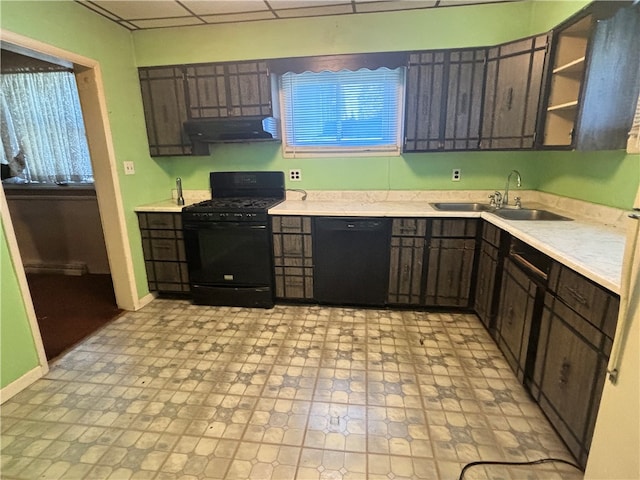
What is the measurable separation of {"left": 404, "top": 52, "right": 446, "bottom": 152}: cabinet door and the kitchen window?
0.98 ft

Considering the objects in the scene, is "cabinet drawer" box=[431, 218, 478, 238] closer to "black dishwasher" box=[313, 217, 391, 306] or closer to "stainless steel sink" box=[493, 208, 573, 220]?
"stainless steel sink" box=[493, 208, 573, 220]

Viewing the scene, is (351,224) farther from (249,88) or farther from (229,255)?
(249,88)

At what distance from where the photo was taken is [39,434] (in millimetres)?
1685

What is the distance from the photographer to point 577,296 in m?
1.42

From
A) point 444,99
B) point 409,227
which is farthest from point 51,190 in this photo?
point 444,99

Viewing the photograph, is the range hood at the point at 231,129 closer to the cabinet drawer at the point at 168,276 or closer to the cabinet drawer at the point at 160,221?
the cabinet drawer at the point at 160,221

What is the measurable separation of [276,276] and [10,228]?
1853mm

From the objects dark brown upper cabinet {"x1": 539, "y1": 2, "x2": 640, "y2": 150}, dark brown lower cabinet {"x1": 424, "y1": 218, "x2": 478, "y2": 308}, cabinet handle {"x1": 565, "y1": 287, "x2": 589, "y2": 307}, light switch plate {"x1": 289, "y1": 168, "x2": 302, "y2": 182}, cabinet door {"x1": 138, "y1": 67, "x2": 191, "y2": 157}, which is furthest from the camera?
light switch plate {"x1": 289, "y1": 168, "x2": 302, "y2": 182}

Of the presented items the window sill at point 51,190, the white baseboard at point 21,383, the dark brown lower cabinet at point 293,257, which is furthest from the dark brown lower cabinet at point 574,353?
the window sill at point 51,190

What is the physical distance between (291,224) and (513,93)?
2047 millimetres

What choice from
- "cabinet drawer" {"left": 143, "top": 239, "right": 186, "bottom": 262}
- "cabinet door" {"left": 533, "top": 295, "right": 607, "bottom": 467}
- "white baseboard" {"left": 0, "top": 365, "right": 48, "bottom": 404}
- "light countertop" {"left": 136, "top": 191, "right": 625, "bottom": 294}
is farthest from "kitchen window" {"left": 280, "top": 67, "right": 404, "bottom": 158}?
"white baseboard" {"left": 0, "top": 365, "right": 48, "bottom": 404}

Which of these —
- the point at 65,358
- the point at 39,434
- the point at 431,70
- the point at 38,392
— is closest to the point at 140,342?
the point at 65,358

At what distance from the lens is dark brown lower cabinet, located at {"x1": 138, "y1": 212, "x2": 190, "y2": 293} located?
306 cm

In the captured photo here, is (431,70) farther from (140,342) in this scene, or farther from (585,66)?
(140,342)
